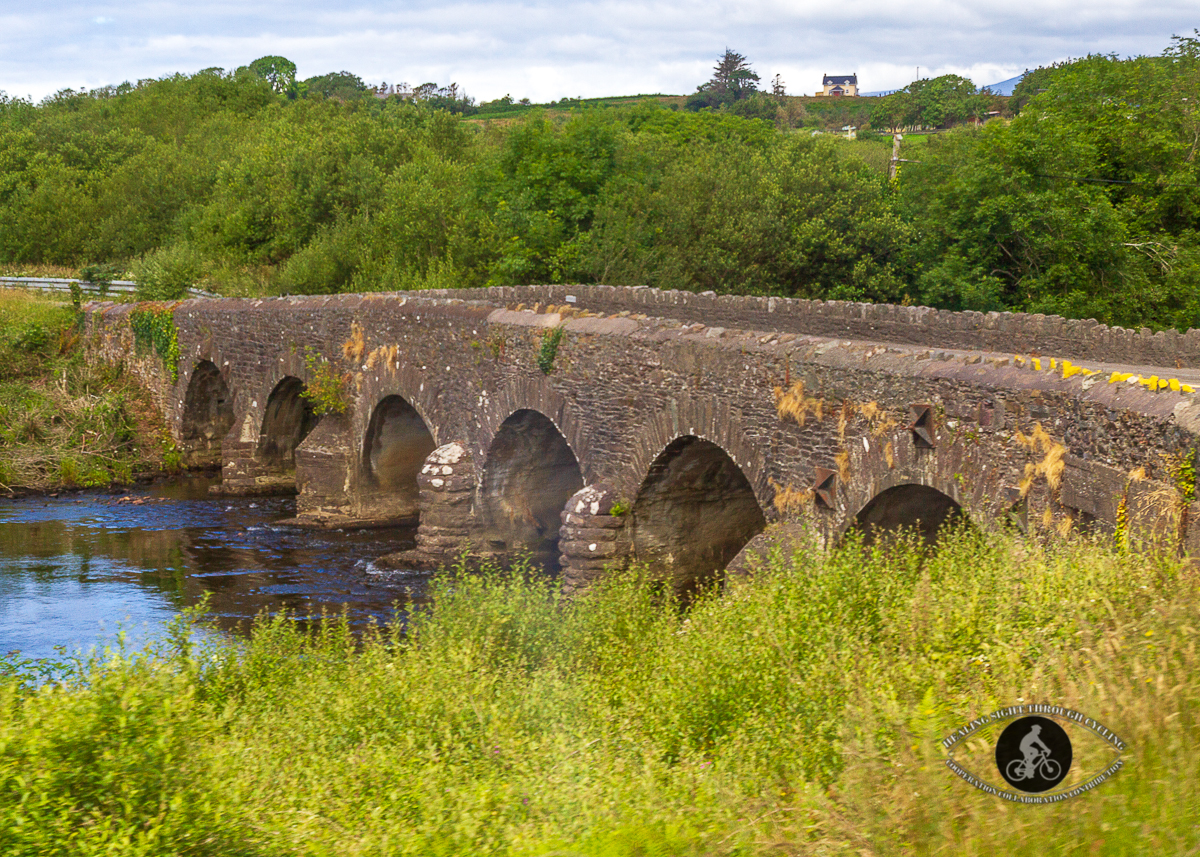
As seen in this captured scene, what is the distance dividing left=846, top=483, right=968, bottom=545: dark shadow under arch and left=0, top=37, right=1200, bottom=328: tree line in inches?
445

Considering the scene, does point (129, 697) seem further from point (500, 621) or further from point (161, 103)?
point (161, 103)

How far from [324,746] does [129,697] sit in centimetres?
171

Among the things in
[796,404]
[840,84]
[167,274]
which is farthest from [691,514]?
[840,84]

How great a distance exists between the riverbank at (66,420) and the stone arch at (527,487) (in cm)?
1242

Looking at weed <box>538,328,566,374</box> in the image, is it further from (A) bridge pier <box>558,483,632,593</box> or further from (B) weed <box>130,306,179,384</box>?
(B) weed <box>130,306,179,384</box>

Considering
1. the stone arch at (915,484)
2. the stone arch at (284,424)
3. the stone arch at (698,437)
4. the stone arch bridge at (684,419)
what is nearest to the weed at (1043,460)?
the stone arch bridge at (684,419)

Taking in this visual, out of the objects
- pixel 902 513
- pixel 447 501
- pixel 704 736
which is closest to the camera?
pixel 704 736

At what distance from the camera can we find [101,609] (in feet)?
53.8

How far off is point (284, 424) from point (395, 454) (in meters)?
4.51

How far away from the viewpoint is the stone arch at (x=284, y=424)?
81.0ft

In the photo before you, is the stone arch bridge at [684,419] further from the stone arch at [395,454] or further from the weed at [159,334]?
the weed at [159,334]

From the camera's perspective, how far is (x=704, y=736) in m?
7.25

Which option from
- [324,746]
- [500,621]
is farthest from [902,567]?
[324,746]

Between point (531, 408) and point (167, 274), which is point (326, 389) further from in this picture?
point (167, 274)
